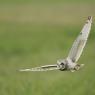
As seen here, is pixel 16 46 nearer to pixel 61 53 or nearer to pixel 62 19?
pixel 61 53

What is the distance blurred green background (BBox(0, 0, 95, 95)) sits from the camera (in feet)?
14.9

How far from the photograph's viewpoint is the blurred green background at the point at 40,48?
4.54 m

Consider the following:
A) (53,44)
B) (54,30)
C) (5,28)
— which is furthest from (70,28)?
(53,44)

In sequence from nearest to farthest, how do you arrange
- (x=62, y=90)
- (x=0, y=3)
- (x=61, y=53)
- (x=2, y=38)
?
(x=62, y=90), (x=61, y=53), (x=2, y=38), (x=0, y=3)

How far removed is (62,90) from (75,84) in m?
0.53

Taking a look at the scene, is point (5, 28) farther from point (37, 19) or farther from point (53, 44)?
point (53, 44)

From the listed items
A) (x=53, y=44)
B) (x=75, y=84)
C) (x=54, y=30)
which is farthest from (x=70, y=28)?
(x=75, y=84)

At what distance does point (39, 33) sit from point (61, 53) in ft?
12.7

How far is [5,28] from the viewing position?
14102 millimetres

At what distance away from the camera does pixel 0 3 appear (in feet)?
68.6

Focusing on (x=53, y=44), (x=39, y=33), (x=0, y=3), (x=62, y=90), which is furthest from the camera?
(x=0, y=3)

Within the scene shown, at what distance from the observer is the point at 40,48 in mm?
10727

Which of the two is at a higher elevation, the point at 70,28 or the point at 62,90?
the point at 62,90

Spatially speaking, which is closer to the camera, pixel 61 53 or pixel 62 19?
pixel 61 53
